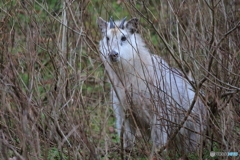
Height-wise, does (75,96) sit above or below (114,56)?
below

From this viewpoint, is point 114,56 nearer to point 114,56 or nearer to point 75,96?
point 114,56

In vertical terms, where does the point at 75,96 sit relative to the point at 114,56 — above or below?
below

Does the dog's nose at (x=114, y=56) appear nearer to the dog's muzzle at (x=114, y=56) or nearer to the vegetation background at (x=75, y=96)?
the dog's muzzle at (x=114, y=56)

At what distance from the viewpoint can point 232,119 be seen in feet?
12.7

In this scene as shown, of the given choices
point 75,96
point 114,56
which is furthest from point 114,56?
point 75,96

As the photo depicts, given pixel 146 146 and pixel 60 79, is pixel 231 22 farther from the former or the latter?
pixel 60 79

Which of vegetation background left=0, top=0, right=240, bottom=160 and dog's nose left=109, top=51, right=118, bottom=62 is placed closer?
vegetation background left=0, top=0, right=240, bottom=160

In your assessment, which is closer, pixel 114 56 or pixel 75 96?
pixel 75 96

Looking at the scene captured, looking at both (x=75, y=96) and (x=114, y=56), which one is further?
(x=114, y=56)

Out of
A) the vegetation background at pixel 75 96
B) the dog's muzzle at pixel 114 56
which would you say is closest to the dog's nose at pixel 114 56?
the dog's muzzle at pixel 114 56

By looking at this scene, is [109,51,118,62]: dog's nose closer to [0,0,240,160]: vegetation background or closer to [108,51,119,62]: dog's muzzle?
[108,51,119,62]: dog's muzzle

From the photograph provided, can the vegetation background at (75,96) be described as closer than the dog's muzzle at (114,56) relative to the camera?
Yes

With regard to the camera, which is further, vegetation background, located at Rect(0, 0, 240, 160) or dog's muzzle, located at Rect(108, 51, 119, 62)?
dog's muzzle, located at Rect(108, 51, 119, 62)

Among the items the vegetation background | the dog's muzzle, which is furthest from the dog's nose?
the vegetation background
